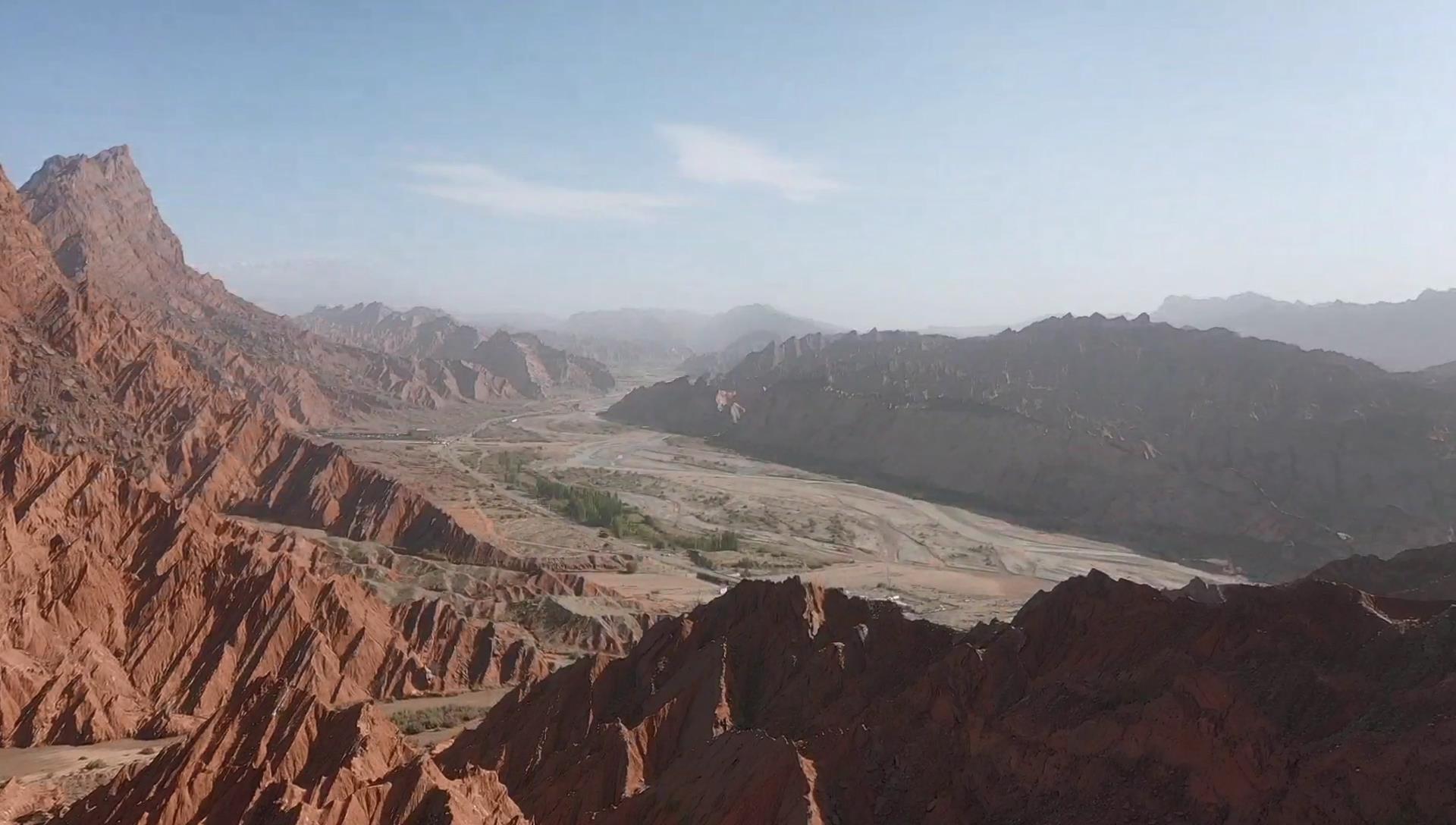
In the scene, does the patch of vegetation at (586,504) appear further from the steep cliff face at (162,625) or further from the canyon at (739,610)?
the steep cliff face at (162,625)

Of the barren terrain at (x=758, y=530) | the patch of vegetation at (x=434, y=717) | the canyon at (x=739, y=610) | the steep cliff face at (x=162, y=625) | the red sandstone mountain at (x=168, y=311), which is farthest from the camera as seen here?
the red sandstone mountain at (x=168, y=311)

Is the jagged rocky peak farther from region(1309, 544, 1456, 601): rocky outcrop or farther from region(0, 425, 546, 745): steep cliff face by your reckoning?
region(1309, 544, 1456, 601): rocky outcrop

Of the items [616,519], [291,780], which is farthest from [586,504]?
[291,780]

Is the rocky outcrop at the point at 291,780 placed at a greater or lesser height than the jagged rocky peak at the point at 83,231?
lesser

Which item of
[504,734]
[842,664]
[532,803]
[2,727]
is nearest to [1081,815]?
[842,664]

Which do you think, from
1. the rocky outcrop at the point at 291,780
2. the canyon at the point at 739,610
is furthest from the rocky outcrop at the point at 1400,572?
the rocky outcrop at the point at 291,780

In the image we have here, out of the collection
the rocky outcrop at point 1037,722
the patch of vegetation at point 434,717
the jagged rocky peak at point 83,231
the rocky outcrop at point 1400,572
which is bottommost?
the patch of vegetation at point 434,717

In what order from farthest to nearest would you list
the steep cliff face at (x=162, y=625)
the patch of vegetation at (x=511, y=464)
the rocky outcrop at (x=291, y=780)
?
→ the patch of vegetation at (x=511, y=464) < the steep cliff face at (x=162, y=625) < the rocky outcrop at (x=291, y=780)
